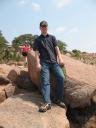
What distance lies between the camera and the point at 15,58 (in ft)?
81.1

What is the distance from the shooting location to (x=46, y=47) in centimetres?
961

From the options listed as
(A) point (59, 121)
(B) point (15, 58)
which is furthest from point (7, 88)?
(B) point (15, 58)

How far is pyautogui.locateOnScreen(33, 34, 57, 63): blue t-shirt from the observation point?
956 centimetres

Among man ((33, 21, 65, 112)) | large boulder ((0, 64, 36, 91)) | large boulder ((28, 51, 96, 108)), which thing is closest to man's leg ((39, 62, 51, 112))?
man ((33, 21, 65, 112))

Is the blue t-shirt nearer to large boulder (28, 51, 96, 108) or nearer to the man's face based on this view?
the man's face

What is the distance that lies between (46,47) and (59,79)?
0.96 m

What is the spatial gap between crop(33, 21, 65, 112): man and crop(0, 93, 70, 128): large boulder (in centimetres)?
41

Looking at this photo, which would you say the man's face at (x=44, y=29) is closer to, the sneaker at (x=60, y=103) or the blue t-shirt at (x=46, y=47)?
the blue t-shirt at (x=46, y=47)

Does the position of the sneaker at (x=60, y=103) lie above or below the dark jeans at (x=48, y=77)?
below

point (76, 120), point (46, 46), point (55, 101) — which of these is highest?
point (46, 46)

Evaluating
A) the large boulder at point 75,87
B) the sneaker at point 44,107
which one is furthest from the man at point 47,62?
the large boulder at point 75,87

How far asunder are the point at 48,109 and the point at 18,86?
2.59 meters

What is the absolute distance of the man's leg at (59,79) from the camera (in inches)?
369

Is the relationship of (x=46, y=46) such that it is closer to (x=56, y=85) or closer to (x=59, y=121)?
(x=56, y=85)
